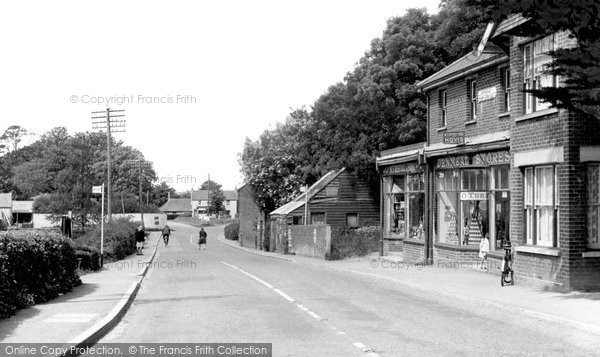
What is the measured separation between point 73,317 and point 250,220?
56963mm

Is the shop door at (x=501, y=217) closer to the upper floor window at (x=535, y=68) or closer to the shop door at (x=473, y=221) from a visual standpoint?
the shop door at (x=473, y=221)

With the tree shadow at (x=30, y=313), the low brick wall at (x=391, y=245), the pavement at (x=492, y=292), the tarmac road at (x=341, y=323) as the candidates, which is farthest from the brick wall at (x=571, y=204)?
the low brick wall at (x=391, y=245)

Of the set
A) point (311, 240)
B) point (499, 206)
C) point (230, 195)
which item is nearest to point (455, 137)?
point (499, 206)

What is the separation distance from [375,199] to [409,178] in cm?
1701

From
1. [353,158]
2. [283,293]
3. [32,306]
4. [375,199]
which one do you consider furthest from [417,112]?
[32,306]

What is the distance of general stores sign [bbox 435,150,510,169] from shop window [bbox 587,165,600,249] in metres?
3.97

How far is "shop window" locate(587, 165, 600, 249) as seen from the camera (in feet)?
53.5

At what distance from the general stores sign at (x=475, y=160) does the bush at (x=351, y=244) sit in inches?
363

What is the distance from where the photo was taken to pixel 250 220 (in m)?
69.2

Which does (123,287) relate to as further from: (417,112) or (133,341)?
(417,112)

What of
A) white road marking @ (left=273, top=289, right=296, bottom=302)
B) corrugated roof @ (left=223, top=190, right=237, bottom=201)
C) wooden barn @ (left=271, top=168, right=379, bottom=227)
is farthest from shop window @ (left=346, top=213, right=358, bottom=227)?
corrugated roof @ (left=223, top=190, right=237, bottom=201)

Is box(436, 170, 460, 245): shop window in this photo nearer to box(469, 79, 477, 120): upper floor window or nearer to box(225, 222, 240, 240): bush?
box(469, 79, 477, 120): upper floor window

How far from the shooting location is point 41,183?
9962cm

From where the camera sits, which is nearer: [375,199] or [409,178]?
[409,178]
